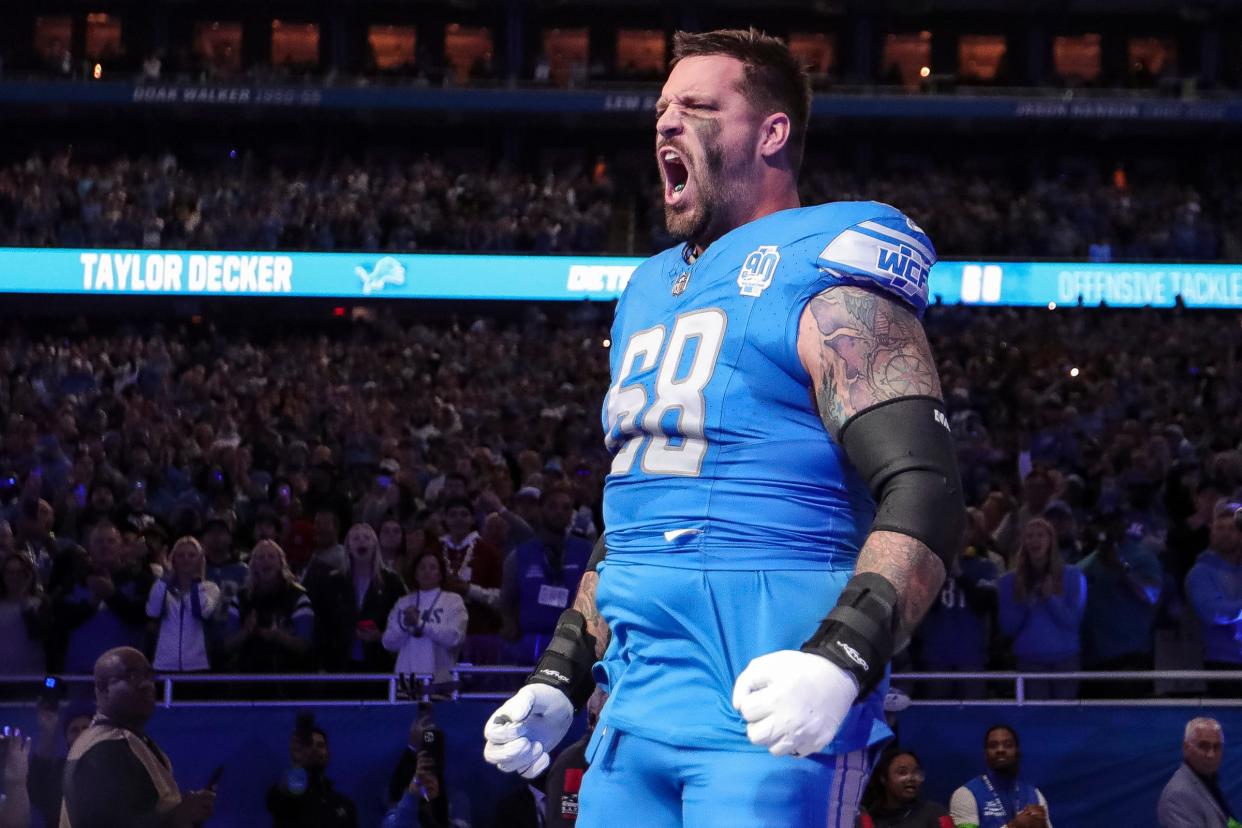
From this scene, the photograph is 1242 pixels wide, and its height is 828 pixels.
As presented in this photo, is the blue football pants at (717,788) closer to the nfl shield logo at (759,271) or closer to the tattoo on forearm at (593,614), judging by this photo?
the tattoo on forearm at (593,614)

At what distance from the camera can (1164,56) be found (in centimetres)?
3697

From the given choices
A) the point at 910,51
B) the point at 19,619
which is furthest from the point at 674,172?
the point at 910,51

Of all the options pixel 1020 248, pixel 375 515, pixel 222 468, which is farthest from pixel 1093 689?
pixel 1020 248

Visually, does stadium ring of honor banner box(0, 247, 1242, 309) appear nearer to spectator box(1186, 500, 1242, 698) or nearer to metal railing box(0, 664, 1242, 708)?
spectator box(1186, 500, 1242, 698)

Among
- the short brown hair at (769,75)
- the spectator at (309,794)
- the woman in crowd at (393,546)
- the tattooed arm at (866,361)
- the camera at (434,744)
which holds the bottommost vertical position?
the spectator at (309,794)

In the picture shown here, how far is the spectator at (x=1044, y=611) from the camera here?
309 inches

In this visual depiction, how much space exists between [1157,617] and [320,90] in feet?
84.2

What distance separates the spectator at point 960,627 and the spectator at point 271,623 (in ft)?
9.82

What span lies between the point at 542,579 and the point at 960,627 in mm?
2048

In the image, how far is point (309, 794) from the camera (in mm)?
7035

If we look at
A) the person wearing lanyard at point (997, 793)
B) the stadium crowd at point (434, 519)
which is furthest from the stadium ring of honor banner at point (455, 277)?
the person wearing lanyard at point (997, 793)

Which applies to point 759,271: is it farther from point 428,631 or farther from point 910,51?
point 910,51

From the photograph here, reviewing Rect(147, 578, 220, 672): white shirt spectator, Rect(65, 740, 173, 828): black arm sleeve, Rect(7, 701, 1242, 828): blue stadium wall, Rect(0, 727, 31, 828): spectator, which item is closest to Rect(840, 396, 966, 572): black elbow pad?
Rect(65, 740, 173, 828): black arm sleeve

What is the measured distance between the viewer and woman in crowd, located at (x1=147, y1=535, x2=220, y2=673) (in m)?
7.76
